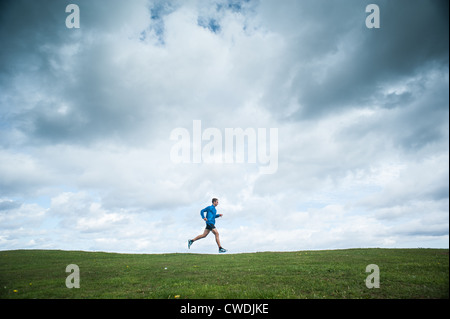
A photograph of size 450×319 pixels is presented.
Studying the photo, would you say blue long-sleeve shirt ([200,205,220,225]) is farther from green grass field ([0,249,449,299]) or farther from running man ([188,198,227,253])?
green grass field ([0,249,449,299])

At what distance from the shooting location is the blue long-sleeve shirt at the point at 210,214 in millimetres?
20817

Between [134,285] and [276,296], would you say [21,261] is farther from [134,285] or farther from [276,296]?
[276,296]

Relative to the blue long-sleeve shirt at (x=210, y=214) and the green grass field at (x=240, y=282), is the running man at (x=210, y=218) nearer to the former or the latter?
the blue long-sleeve shirt at (x=210, y=214)

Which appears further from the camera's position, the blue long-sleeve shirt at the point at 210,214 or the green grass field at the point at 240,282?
the blue long-sleeve shirt at the point at 210,214

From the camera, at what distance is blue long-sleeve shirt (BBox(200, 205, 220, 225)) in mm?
20817

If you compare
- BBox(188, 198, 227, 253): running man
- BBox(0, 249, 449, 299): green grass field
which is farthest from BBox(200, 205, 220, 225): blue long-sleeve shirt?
BBox(0, 249, 449, 299): green grass field

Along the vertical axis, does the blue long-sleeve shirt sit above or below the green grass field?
above

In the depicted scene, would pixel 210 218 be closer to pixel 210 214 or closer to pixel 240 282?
pixel 210 214

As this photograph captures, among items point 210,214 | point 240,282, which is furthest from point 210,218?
point 240,282

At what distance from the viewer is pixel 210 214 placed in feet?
68.6

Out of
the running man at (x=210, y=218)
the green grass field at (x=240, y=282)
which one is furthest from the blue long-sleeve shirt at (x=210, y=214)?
the green grass field at (x=240, y=282)
